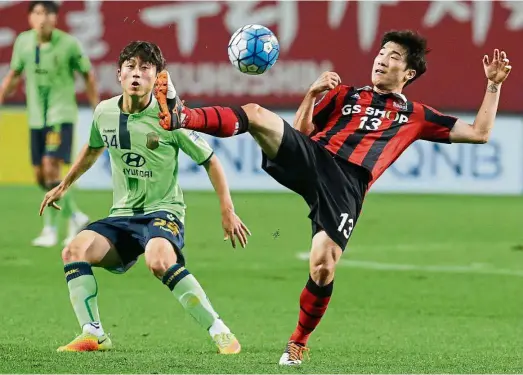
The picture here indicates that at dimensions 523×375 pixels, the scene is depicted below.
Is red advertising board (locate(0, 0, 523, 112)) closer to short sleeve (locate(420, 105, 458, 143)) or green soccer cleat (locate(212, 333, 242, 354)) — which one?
short sleeve (locate(420, 105, 458, 143))

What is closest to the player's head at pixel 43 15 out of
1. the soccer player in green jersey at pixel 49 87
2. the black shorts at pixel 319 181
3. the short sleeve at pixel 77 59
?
the soccer player in green jersey at pixel 49 87

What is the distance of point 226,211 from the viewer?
264 inches

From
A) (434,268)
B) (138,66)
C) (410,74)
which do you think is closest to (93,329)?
(138,66)

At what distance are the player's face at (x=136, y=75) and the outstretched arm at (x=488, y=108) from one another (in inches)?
68.1

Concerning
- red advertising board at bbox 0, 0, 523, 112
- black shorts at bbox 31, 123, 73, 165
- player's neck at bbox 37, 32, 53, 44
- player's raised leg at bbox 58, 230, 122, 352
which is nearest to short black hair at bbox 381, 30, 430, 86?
player's raised leg at bbox 58, 230, 122, 352

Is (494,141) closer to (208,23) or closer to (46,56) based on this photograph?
(208,23)

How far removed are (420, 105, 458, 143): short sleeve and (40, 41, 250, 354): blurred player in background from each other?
3.90 ft

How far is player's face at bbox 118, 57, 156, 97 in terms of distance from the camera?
278 inches

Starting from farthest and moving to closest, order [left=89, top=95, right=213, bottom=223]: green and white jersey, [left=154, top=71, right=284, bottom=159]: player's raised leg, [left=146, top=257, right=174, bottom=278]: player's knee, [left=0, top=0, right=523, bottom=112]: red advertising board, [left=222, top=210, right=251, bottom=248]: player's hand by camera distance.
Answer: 1. [left=0, top=0, right=523, bottom=112]: red advertising board
2. [left=89, top=95, right=213, bottom=223]: green and white jersey
3. [left=146, top=257, right=174, bottom=278]: player's knee
4. [left=222, top=210, right=251, bottom=248]: player's hand
5. [left=154, top=71, right=284, bottom=159]: player's raised leg

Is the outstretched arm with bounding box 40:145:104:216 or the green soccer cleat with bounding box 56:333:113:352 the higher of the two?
the outstretched arm with bounding box 40:145:104:216

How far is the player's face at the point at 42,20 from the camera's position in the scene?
42.0 feet

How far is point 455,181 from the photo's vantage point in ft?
62.5

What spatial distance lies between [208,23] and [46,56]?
23.0ft

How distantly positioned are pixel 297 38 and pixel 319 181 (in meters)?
13.3
